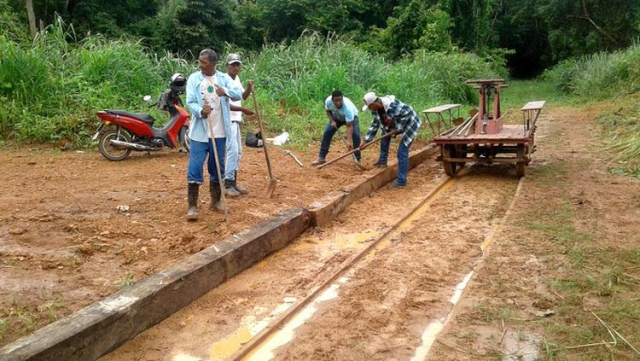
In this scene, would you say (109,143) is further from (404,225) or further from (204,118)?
(404,225)

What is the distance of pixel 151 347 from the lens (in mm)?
3428

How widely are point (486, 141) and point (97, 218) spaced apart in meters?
5.28

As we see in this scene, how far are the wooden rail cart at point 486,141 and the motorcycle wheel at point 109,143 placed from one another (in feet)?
15.3

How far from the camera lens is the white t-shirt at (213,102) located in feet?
18.3

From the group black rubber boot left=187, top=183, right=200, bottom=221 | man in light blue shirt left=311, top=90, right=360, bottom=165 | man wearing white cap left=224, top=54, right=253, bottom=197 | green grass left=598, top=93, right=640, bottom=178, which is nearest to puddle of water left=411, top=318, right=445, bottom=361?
black rubber boot left=187, top=183, right=200, bottom=221

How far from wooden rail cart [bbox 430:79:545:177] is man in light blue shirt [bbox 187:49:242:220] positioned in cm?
376

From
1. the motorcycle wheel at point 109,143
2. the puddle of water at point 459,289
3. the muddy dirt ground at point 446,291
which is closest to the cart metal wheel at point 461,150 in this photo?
the muddy dirt ground at point 446,291

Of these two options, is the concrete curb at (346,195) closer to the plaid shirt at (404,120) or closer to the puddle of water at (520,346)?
the plaid shirt at (404,120)

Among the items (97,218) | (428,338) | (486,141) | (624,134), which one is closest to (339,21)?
(624,134)

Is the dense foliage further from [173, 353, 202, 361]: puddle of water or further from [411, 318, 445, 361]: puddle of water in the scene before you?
[411, 318, 445, 361]: puddle of water

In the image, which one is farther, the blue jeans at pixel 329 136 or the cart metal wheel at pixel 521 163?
the blue jeans at pixel 329 136

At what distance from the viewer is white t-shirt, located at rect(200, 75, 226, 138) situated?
5574 mm

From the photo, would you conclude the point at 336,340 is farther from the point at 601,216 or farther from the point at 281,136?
the point at 281,136

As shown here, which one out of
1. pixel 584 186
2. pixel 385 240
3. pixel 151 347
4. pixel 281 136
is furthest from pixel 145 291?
pixel 281 136
